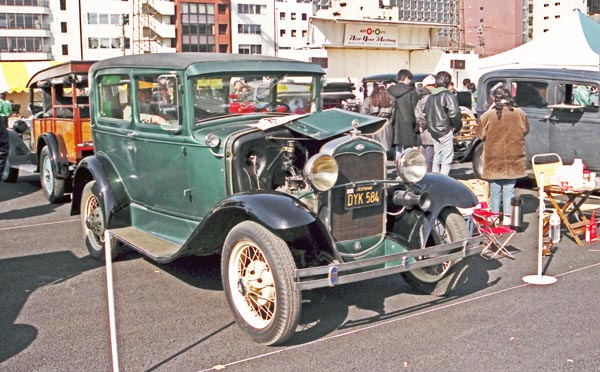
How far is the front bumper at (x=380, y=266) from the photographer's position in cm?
426

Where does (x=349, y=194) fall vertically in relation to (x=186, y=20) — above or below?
below

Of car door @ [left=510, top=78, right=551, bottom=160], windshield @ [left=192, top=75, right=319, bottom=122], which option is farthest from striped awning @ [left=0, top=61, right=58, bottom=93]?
windshield @ [left=192, top=75, right=319, bottom=122]

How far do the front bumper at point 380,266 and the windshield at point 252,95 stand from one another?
5.64 feet

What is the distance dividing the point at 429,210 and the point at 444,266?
56cm

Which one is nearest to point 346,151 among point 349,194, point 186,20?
point 349,194

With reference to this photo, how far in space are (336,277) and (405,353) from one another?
0.62m

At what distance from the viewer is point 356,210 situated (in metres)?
5.04

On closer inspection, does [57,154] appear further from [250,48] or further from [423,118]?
[250,48]

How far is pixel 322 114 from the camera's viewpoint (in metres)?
5.40

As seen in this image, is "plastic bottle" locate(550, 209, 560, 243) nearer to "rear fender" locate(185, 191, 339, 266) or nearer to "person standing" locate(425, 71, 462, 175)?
"person standing" locate(425, 71, 462, 175)

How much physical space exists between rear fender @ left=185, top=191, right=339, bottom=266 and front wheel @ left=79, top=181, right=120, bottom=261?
1.74m

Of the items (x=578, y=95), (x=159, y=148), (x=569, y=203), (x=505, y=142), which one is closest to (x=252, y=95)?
(x=159, y=148)

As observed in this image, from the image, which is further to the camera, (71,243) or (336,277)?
(71,243)

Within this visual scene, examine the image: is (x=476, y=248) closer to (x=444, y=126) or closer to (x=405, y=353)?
(x=405, y=353)
